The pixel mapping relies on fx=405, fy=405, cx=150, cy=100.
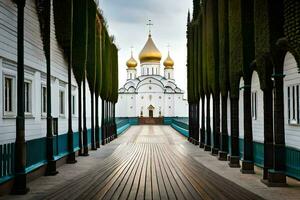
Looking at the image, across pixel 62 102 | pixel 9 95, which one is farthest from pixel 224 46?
pixel 62 102

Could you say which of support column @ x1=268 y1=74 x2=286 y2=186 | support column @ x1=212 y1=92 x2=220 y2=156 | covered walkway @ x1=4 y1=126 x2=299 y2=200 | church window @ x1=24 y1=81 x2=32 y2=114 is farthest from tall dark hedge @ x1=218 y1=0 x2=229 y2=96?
church window @ x1=24 y1=81 x2=32 y2=114

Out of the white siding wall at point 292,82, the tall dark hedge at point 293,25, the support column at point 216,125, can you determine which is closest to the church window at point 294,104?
the white siding wall at point 292,82

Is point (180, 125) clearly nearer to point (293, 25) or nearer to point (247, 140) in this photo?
point (247, 140)

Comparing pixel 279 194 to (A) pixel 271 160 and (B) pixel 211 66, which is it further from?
(B) pixel 211 66

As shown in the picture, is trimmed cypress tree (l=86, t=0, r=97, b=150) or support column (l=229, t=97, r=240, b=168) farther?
trimmed cypress tree (l=86, t=0, r=97, b=150)

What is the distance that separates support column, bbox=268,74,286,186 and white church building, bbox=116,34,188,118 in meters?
63.3

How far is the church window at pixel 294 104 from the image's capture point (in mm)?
12484

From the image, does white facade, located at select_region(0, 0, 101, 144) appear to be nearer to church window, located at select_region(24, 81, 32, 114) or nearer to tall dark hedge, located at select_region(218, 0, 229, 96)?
church window, located at select_region(24, 81, 32, 114)

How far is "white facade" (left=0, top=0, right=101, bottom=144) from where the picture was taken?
11.3 m

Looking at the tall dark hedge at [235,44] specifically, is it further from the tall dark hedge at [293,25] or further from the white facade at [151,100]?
the white facade at [151,100]

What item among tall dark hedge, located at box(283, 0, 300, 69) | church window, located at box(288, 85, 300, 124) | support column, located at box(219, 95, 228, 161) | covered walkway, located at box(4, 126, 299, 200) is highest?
tall dark hedge, located at box(283, 0, 300, 69)

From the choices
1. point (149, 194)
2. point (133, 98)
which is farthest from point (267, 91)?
point (133, 98)

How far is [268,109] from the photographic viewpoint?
10.5m

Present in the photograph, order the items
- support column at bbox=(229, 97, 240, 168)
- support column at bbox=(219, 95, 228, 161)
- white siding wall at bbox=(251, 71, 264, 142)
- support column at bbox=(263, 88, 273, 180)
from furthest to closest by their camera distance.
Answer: white siding wall at bbox=(251, 71, 264, 142)
support column at bbox=(219, 95, 228, 161)
support column at bbox=(229, 97, 240, 168)
support column at bbox=(263, 88, 273, 180)
